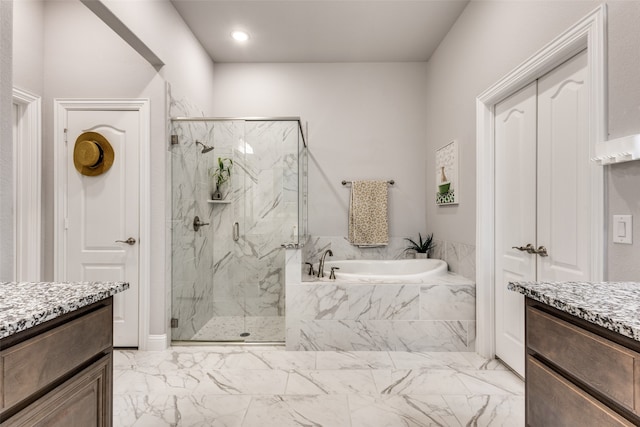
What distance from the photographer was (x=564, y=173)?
1677mm

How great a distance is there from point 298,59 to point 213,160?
1.67 m

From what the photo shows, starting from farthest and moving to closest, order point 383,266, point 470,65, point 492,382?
point 383,266
point 470,65
point 492,382

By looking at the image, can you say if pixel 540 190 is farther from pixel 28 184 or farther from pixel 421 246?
pixel 28 184

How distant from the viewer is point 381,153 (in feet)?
12.0

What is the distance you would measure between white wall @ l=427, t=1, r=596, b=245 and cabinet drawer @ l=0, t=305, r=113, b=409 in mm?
2395

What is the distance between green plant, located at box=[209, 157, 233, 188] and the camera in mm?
2732

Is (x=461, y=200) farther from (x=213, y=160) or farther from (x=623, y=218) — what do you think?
(x=213, y=160)

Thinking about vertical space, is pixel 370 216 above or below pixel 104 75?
below

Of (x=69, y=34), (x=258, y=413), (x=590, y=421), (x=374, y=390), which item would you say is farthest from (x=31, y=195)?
(x=590, y=421)

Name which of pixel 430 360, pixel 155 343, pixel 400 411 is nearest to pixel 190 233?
pixel 155 343

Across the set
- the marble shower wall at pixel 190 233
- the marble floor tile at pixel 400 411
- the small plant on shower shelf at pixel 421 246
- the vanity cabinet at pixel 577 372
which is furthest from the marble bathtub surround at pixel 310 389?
the small plant on shower shelf at pixel 421 246

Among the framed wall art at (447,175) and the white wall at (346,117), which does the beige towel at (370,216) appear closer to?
the white wall at (346,117)

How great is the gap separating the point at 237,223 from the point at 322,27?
6.67ft

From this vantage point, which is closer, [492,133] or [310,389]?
[310,389]
